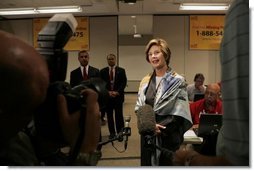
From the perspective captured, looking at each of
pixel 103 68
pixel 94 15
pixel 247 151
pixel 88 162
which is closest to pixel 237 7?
pixel 247 151

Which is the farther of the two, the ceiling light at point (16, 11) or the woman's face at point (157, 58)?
the woman's face at point (157, 58)

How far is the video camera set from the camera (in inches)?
14.8

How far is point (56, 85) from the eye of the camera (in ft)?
1.25

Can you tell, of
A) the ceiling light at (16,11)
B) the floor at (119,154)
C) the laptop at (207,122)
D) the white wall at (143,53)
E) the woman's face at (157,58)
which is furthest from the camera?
the white wall at (143,53)

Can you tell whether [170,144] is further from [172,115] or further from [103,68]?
[103,68]

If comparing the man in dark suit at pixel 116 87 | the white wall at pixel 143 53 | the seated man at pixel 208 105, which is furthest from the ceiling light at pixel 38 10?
the man in dark suit at pixel 116 87

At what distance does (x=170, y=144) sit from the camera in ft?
3.74

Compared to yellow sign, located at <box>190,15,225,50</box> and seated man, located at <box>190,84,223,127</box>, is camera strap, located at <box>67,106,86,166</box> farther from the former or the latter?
yellow sign, located at <box>190,15,225,50</box>

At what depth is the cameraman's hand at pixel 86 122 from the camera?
37 centimetres

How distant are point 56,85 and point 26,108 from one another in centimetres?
6

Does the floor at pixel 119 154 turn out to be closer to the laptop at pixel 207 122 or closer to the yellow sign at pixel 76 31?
the yellow sign at pixel 76 31

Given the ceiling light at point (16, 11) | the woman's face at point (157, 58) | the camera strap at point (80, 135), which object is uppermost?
the ceiling light at point (16, 11)

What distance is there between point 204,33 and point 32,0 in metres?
1.94

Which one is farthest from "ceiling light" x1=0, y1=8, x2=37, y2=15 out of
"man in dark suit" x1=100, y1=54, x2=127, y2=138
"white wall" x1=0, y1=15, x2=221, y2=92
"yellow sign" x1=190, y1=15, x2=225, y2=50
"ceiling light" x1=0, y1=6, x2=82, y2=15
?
"yellow sign" x1=190, y1=15, x2=225, y2=50
